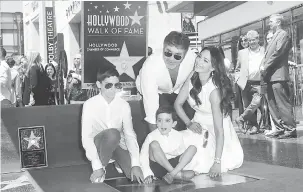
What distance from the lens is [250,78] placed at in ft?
22.5

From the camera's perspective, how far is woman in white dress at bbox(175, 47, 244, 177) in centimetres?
338

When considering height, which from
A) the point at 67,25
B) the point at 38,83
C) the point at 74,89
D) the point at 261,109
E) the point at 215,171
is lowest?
the point at 215,171

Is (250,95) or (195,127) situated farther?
(250,95)

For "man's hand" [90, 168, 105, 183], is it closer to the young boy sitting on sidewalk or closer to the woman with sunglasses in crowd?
the young boy sitting on sidewalk

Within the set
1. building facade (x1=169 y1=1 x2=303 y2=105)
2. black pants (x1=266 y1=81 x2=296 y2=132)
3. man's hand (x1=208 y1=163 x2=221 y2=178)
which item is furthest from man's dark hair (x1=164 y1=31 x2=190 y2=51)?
building facade (x1=169 y1=1 x2=303 y2=105)

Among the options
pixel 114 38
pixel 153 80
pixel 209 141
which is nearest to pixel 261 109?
pixel 114 38

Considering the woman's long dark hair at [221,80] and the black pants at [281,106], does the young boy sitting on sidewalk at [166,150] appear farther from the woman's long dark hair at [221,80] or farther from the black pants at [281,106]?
the black pants at [281,106]

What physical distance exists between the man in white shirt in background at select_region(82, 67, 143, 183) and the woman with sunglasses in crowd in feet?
0.64

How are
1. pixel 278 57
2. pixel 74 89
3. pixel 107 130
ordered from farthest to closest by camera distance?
pixel 74 89, pixel 278 57, pixel 107 130

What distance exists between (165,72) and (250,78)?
11.8 ft

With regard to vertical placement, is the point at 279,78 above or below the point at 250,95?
above

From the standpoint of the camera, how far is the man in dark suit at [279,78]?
607 cm

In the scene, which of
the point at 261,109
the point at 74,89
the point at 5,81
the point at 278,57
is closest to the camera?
the point at 278,57

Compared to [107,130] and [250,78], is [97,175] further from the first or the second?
[250,78]
